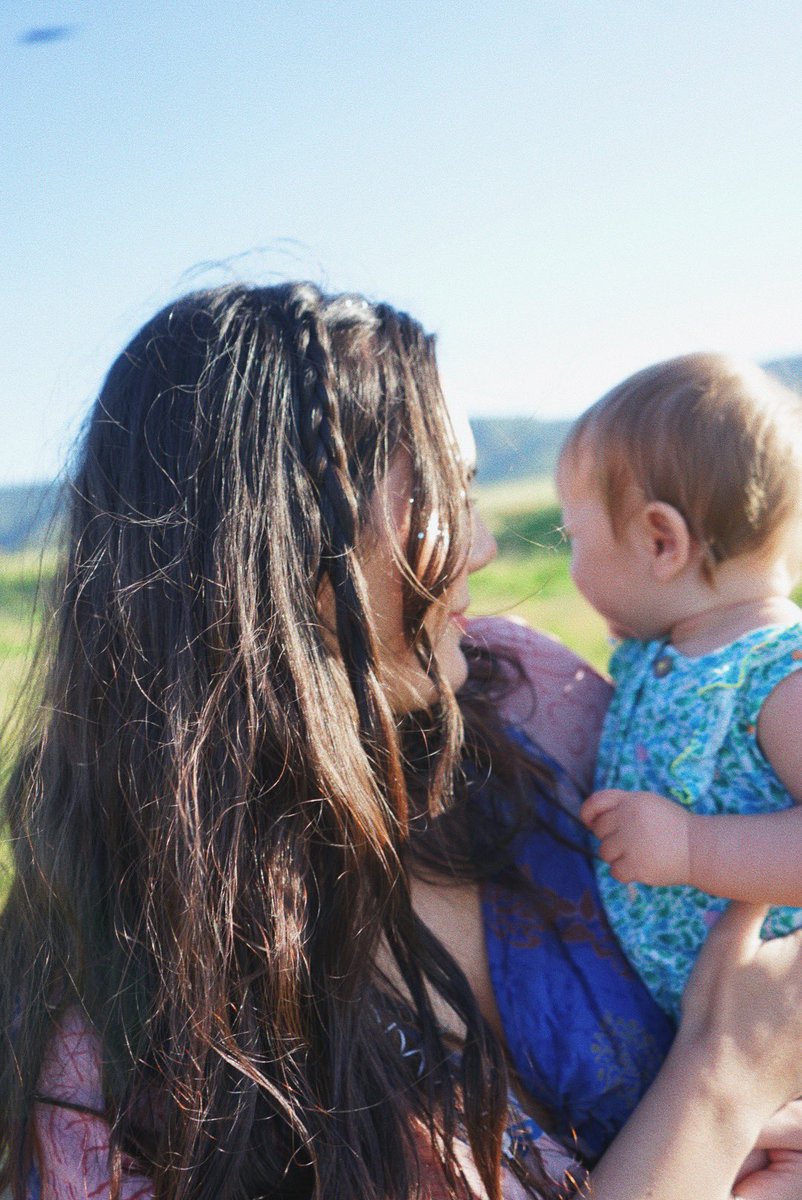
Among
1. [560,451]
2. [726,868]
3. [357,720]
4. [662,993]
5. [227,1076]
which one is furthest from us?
[560,451]

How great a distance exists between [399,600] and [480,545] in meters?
0.26

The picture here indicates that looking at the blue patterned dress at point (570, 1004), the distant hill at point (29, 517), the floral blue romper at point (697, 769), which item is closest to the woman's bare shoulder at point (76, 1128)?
the blue patterned dress at point (570, 1004)

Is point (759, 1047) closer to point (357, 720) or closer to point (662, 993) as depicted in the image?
point (662, 993)

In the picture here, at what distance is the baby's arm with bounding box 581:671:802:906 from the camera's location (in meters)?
1.60

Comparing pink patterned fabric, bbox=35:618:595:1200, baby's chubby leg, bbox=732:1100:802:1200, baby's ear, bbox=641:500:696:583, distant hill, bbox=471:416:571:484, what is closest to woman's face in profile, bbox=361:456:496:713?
distant hill, bbox=471:416:571:484

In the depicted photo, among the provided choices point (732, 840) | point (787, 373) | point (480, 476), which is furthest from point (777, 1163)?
point (787, 373)

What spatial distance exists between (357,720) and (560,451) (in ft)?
3.08

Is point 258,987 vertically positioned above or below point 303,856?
below

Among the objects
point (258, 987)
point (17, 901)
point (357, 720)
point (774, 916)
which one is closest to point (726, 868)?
point (774, 916)

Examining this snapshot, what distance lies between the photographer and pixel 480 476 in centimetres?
173

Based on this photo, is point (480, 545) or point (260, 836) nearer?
point (260, 836)

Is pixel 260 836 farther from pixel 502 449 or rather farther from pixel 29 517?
pixel 502 449

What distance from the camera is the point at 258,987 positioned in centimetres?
143

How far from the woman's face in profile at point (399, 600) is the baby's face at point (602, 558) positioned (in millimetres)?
497
